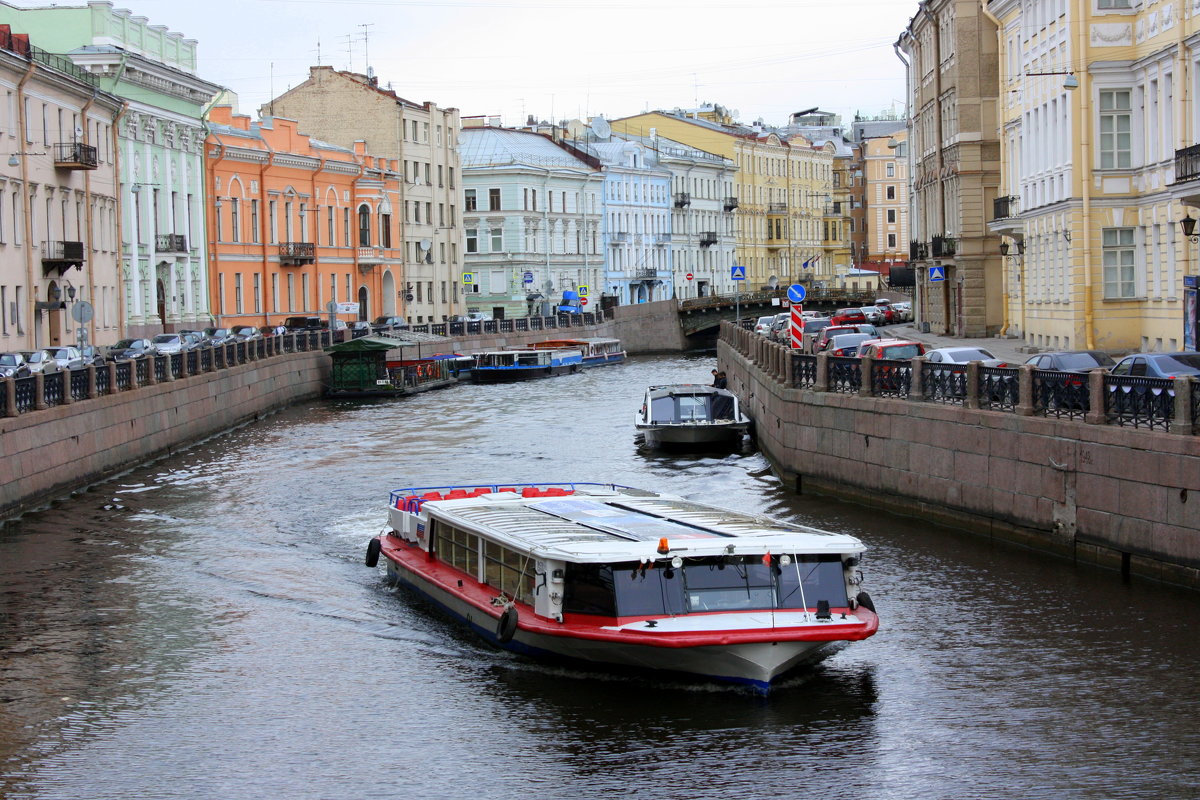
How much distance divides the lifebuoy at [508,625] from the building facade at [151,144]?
41646 mm

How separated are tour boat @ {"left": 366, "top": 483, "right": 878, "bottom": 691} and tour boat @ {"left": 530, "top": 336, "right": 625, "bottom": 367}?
188ft

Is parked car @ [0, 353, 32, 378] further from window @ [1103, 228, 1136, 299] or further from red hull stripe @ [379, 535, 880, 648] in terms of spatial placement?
window @ [1103, 228, 1136, 299]

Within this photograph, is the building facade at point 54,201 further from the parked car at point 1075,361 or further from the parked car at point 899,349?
the parked car at point 1075,361

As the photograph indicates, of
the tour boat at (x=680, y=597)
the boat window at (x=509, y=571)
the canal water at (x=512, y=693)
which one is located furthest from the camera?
the boat window at (x=509, y=571)

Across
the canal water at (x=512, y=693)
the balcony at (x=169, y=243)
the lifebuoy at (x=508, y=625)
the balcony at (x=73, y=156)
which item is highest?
the balcony at (x=73, y=156)

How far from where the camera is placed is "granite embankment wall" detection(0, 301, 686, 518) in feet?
94.1

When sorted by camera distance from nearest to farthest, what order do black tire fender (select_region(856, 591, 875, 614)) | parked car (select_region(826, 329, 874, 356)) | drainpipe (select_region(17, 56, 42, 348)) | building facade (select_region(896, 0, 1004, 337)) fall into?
black tire fender (select_region(856, 591, 875, 614)) → parked car (select_region(826, 329, 874, 356)) → drainpipe (select_region(17, 56, 42, 348)) → building facade (select_region(896, 0, 1004, 337))

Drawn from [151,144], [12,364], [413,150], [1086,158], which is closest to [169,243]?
[151,144]

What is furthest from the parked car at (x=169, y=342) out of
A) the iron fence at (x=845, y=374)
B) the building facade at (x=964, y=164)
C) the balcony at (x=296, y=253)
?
the iron fence at (x=845, y=374)

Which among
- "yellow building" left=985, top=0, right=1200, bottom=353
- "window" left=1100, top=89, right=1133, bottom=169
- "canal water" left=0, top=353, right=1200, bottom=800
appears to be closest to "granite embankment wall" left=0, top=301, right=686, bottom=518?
"canal water" left=0, top=353, right=1200, bottom=800

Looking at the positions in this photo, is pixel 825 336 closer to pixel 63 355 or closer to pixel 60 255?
pixel 63 355

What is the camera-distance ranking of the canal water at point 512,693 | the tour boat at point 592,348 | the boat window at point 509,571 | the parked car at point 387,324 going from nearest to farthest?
the canal water at point 512,693
the boat window at point 509,571
the parked car at point 387,324
the tour boat at point 592,348

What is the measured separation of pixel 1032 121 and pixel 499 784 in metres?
34.2

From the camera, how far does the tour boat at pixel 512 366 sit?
2739 inches
